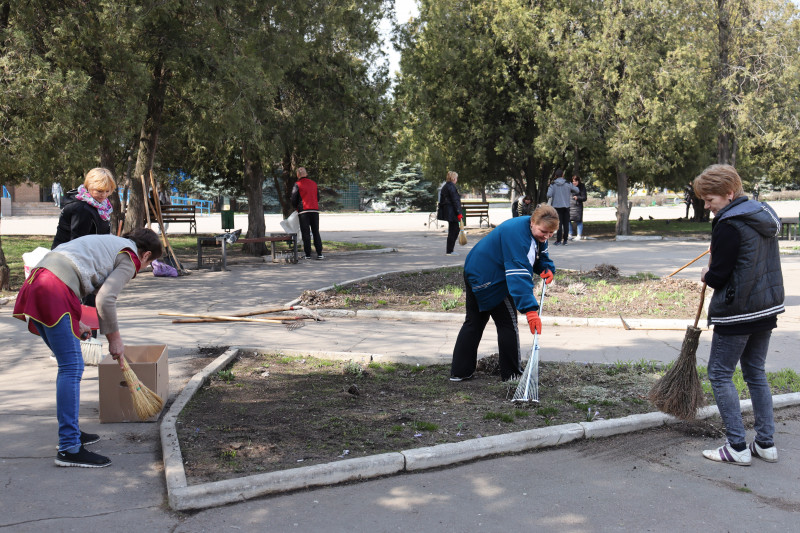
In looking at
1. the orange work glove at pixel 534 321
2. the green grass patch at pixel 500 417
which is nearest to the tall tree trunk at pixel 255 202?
the orange work glove at pixel 534 321

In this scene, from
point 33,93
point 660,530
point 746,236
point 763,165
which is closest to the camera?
point 660,530

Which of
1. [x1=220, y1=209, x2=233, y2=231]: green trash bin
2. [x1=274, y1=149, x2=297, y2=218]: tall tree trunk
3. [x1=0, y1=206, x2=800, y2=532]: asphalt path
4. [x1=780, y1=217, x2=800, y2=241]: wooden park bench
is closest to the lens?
[x1=0, y1=206, x2=800, y2=532]: asphalt path

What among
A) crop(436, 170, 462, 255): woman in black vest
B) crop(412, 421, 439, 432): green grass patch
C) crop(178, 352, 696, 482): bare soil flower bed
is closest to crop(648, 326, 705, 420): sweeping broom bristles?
crop(178, 352, 696, 482): bare soil flower bed

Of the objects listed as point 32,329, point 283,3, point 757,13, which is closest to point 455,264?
point 283,3

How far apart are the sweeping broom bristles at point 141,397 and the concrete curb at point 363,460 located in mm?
121

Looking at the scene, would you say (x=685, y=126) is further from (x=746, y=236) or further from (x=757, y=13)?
(x=746, y=236)

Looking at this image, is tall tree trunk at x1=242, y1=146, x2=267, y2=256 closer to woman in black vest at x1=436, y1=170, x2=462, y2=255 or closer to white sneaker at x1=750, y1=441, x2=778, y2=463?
woman in black vest at x1=436, y1=170, x2=462, y2=255

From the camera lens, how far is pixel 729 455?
15.4 feet

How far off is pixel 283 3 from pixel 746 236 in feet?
41.7

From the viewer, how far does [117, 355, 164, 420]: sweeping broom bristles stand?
202 inches

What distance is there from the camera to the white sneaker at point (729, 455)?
4652 millimetres

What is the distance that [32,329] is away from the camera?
4629mm

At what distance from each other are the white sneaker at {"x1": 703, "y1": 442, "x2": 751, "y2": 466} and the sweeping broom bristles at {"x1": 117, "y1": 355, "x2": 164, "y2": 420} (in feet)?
12.8

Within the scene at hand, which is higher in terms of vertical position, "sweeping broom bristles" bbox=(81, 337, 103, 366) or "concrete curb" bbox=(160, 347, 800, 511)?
"sweeping broom bristles" bbox=(81, 337, 103, 366)
